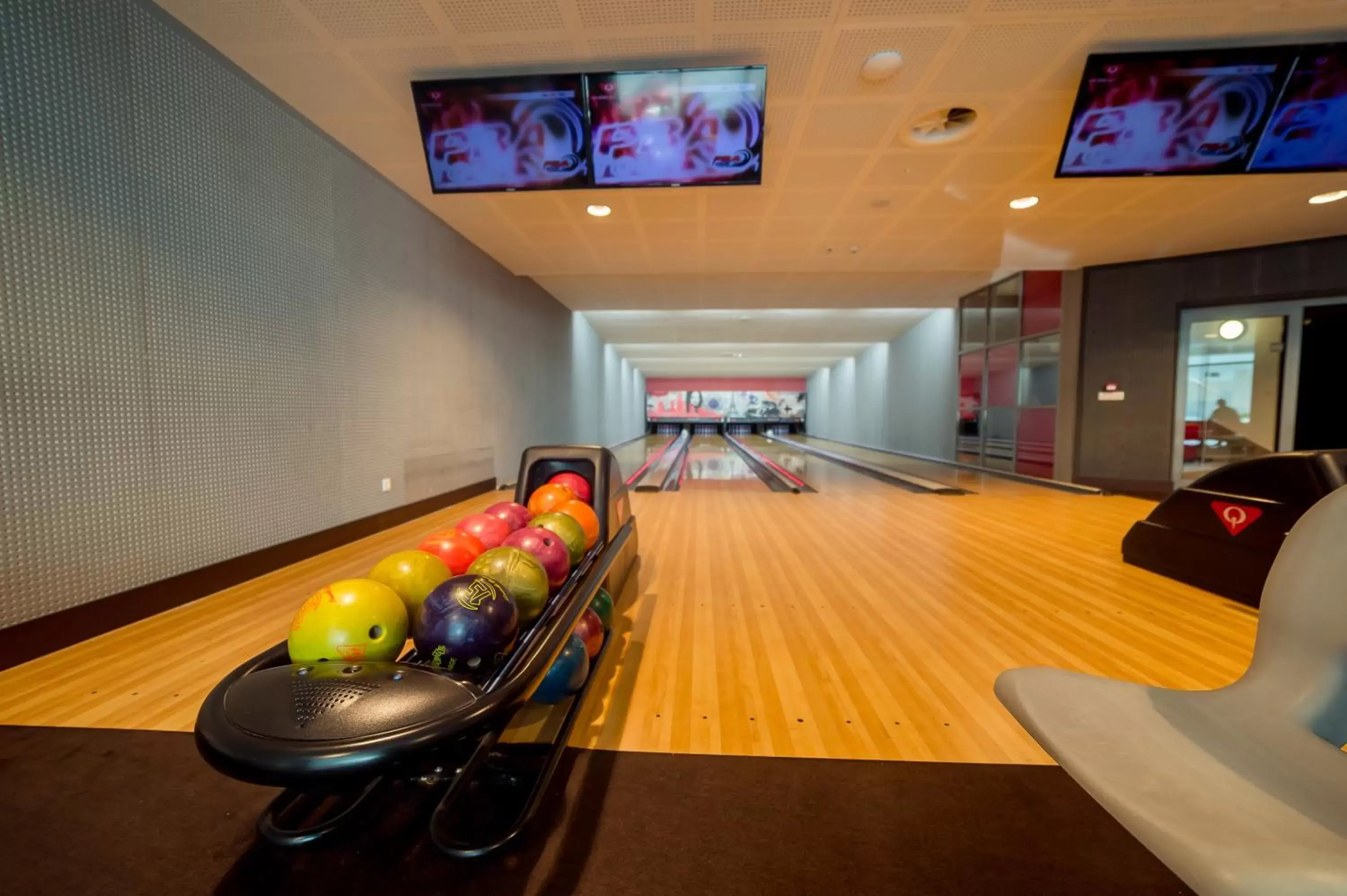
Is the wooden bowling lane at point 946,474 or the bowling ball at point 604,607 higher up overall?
the bowling ball at point 604,607

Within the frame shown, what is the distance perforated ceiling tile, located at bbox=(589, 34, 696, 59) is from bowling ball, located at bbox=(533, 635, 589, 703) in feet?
8.32

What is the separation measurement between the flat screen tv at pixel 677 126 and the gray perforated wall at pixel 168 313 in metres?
1.73

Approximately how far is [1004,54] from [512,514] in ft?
9.66

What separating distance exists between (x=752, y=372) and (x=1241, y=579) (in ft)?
55.1

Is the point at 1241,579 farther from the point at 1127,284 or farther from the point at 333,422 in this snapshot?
the point at 333,422

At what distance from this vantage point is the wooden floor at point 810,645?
1.44 m

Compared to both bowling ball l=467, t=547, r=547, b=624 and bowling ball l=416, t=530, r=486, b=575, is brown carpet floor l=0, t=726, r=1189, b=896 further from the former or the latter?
bowling ball l=416, t=530, r=486, b=575

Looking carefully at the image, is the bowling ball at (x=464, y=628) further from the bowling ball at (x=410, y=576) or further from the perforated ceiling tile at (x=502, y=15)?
the perforated ceiling tile at (x=502, y=15)

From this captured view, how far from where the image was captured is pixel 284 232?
9.46 feet

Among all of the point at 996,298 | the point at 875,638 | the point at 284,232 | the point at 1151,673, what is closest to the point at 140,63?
the point at 284,232

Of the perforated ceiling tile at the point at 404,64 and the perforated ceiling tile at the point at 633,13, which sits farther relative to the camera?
the perforated ceiling tile at the point at 404,64

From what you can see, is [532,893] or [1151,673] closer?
[532,893]

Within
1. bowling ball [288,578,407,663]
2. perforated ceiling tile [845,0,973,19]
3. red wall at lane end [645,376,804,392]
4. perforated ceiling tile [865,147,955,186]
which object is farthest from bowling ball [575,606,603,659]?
red wall at lane end [645,376,804,392]

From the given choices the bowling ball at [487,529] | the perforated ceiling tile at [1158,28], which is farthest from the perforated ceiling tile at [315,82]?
the perforated ceiling tile at [1158,28]
